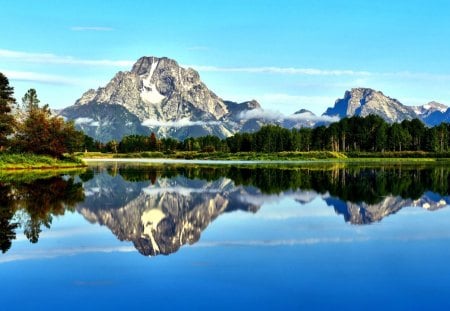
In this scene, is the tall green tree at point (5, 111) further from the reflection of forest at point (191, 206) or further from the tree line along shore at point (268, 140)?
the reflection of forest at point (191, 206)

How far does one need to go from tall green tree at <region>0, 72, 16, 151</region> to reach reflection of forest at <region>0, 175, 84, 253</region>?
39.2m

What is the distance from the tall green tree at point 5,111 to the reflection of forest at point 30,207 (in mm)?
39235

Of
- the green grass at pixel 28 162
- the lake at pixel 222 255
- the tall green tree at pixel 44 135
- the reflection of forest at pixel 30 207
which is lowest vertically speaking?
the lake at pixel 222 255

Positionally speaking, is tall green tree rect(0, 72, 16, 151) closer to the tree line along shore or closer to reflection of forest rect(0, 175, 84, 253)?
the tree line along shore

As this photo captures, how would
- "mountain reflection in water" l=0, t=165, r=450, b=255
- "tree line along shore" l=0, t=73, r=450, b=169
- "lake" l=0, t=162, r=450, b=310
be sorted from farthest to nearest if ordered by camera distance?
"tree line along shore" l=0, t=73, r=450, b=169, "mountain reflection in water" l=0, t=165, r=450, b=255, "lake" l=0, t=162, r=450, b=310

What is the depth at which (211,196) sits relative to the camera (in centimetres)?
3684

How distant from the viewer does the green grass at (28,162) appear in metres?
71.5

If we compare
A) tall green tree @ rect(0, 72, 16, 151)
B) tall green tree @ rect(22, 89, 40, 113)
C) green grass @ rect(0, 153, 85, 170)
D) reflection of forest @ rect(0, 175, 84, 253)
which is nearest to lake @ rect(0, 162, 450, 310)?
reflection of forest @ rect(0, 175, 84, 253)

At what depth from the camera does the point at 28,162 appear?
75312 millimetres

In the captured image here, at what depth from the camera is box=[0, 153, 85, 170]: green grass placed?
71500 millimetres

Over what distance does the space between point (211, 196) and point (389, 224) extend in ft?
51.3

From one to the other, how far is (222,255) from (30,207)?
1539 cm

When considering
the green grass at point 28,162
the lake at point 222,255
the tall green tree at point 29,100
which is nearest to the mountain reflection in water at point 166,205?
the lake at point 222,255

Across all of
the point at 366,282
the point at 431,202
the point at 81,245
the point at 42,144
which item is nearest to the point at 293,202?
the point at 431,202
